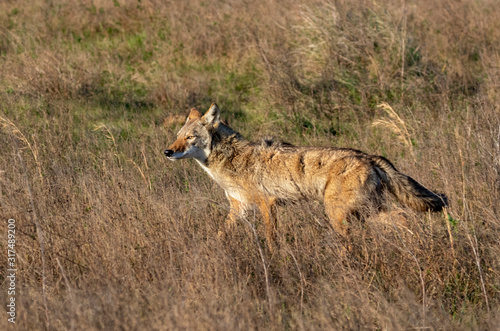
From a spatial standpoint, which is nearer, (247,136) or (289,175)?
(289,175)

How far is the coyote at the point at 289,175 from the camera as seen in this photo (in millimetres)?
5504

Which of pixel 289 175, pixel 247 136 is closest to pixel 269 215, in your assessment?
pixel 289 175

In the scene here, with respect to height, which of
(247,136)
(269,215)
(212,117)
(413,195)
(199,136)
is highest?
(413,195)

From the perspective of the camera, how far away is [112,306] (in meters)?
4.05

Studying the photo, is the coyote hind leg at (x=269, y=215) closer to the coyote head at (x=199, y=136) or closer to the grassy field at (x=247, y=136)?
the grassy field at (x=247, y=136)

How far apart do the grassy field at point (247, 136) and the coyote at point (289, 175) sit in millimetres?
216

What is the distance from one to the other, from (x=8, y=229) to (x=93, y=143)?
3.60 meters

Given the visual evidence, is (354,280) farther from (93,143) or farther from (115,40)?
(115,40)

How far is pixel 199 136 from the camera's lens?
22.5ft

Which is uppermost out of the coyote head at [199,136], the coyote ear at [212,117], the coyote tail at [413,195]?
the coyote tail at [413,195]

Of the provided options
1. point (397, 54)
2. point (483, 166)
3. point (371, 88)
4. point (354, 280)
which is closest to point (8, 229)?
point (354, 280)

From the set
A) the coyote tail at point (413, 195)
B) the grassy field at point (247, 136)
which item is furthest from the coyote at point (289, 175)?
the grassy field at point (247, 136)

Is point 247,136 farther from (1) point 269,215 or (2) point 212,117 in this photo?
(1) point 269,215

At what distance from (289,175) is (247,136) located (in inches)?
145
